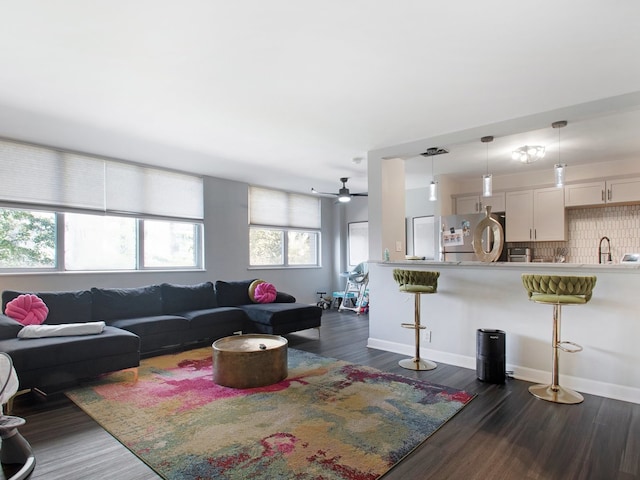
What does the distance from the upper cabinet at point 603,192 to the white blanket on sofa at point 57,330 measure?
20.9ft

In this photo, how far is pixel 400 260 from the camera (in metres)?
4.72

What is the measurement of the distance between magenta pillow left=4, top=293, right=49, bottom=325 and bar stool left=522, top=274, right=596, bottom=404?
4.61 m

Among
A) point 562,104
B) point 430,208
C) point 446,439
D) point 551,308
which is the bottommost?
point 446,439

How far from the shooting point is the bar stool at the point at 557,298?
2936 millimetres

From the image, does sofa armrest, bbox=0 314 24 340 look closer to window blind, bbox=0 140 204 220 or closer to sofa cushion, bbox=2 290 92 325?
sofa cushion, bbox=2 290 92 325

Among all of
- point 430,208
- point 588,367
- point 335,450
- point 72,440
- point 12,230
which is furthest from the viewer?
point 430,208

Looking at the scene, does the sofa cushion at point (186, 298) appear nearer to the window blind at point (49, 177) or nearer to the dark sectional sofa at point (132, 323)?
the dark sectional sofa at point (132, 323)

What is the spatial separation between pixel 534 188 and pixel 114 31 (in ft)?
19.3

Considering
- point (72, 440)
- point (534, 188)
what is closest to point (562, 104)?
point (534, 188)

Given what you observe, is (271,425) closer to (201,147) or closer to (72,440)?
(72,440)

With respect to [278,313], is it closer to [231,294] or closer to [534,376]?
[231,294]

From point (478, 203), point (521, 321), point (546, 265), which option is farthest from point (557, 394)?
point (478, 203)

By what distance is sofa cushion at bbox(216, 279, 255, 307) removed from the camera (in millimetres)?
5328

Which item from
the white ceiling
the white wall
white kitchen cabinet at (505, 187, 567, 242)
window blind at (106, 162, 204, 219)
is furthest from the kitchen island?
window blind at (106, 162, 204, 219)
